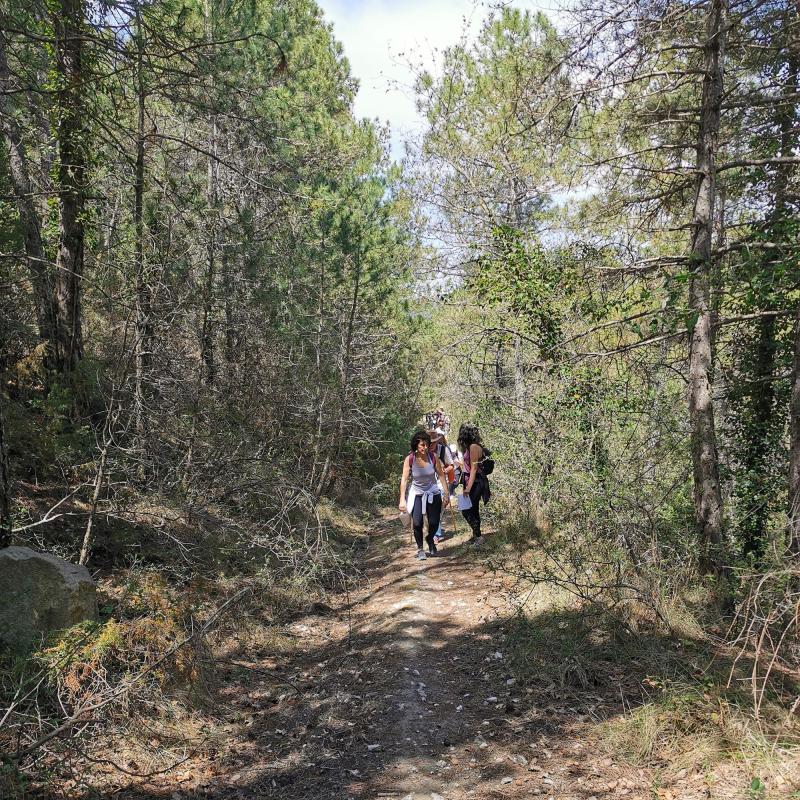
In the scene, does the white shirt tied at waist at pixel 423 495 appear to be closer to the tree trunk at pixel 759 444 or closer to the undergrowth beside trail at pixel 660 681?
the undergrowth beside trail at pixel 660 681

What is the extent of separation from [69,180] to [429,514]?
255 inches

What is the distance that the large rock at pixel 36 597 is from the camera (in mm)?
4980

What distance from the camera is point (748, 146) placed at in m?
8.13

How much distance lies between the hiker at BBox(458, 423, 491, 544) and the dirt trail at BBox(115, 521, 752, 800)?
7.13 feet

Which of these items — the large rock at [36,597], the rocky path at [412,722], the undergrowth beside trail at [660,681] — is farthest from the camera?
the large rock at [36,597]

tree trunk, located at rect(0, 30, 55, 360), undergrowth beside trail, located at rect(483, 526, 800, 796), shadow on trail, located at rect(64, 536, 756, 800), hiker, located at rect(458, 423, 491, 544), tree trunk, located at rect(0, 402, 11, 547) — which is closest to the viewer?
undergrowth beside trail, located at rect(483, 526, 800, 796)

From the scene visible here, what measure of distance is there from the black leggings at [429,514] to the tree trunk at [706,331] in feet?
12.0

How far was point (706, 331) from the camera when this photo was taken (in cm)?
701

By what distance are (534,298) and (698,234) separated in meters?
2.16

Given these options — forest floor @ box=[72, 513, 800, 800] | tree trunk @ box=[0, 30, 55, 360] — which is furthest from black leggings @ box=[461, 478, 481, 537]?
tree trunk @ box=[0, 30, 55, 360]

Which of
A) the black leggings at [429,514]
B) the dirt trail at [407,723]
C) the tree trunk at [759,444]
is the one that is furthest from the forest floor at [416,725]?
the tree trunk at [759,444]

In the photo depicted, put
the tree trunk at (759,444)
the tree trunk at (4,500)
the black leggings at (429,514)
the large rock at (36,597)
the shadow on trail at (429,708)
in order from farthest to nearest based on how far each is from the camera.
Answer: the black leggings at (429,514)
the tree trunk at (759,444)
the tree trunk at (4,500)
the large rock at (36,597)
the shadow on trail at (429,708)

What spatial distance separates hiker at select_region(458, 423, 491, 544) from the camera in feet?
31.3

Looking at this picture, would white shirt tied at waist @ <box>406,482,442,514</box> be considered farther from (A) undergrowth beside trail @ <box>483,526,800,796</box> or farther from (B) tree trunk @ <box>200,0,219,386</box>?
(B) tree trunk @ <box>200,0,219,386</box>
